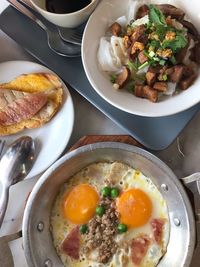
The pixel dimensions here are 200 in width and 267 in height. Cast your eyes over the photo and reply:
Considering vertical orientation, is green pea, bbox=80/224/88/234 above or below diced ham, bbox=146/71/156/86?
below

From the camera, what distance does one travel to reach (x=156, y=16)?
5.18 ft

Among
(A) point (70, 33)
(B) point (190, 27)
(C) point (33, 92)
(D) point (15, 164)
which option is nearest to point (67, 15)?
(A) point (70, 33)

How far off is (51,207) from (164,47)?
60cm

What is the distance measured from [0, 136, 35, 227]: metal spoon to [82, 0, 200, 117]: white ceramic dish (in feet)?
0.95

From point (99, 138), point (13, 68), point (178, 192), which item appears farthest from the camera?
point (13, 68)

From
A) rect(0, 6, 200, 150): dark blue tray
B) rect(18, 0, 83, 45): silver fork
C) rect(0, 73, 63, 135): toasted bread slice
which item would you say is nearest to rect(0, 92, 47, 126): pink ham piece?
rect(0, 73, 63, 135): toasted bread slice

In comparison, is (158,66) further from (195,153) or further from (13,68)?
(13,68)

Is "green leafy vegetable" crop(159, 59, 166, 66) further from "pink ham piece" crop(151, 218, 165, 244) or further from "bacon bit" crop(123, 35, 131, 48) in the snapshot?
"pink ham piece" crop(151, 218, 165, 244)

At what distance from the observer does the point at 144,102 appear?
1587 millimetres

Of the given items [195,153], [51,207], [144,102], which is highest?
→ [144,102]

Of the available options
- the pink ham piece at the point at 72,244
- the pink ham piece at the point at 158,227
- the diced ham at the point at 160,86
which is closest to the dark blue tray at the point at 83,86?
the diced ham at the point at 160,86

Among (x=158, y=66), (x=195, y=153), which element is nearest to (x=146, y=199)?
(x=195, y=153)

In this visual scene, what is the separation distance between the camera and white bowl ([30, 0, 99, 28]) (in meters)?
1.62

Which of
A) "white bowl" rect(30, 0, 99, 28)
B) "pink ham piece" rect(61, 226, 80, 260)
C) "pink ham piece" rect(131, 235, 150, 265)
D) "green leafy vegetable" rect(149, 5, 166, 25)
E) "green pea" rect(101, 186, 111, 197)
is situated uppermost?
"white bowl" rect(30, 0, 99, 28)
